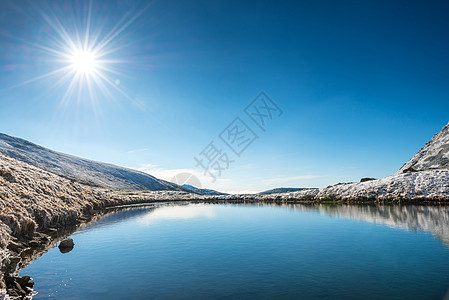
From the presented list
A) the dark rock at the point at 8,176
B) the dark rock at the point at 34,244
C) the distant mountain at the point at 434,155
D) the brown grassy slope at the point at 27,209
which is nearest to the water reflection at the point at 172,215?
the brown grassy slope at the point at 27,209

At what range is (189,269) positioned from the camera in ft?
48.7

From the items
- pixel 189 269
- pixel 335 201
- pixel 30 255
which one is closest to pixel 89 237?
pixel 30 255

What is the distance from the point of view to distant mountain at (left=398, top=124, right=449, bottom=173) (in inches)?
2493

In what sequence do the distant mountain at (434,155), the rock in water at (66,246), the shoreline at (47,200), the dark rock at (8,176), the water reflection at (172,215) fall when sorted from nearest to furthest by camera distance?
the shoreline at (47,200)
the rock in water at (66,246)
the dark rock at (8,176)
the water reflection at (172,215)
the distant mountain at (434,155)

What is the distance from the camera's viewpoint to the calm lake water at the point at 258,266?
11.3 m

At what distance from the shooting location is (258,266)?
590 inches

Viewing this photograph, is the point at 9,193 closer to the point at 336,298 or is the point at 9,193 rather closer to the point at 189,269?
the point at 189,269

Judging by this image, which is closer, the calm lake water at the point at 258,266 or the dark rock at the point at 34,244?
the calm lake water at the point at 258,266

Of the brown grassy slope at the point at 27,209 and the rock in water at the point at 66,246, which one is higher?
the brown grassy slope at the point at 27,209

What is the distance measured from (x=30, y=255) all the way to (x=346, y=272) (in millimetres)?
22515

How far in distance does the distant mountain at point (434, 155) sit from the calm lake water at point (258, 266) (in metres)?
52.7

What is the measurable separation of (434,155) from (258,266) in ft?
267

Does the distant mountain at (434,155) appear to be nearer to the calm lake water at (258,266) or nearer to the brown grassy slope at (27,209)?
the calm lake water at (258,266)

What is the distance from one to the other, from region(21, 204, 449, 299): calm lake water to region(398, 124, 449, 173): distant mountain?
52.7m
